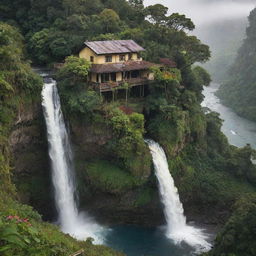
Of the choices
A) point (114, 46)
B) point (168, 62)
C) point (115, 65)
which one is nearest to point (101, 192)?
point (115, 65)

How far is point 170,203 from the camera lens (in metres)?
32.4

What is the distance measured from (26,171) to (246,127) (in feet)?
163

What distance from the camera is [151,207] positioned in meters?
32.4

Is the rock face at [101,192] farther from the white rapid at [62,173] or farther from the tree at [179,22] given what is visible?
the tree at [179,22]

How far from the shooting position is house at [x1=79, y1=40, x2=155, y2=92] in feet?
112

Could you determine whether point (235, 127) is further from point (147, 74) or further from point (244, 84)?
point (147, 74)

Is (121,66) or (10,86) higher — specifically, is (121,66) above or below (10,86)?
above

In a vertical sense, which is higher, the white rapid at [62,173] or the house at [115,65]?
the house at [115,65]

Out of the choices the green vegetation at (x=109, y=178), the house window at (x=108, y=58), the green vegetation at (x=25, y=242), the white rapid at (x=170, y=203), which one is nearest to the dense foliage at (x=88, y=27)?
the house window at (x=108, y=58)

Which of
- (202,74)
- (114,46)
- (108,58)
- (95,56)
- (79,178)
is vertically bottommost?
(79,178)

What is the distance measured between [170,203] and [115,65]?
14.1 meters

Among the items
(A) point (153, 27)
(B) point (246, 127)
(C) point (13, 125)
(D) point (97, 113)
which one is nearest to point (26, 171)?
(C) point (13, 125)

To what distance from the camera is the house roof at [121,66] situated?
33.7 m

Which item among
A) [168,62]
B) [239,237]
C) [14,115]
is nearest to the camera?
[239,237]
